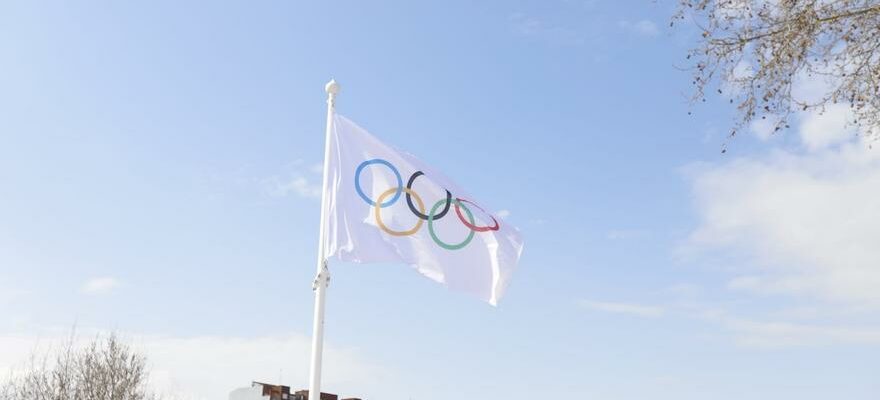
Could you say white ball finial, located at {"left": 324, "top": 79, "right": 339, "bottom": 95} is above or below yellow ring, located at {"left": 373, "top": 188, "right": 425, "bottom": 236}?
above

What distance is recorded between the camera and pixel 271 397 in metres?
27.6

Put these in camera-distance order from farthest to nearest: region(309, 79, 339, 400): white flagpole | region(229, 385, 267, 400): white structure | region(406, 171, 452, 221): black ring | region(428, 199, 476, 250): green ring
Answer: region(229, 385, 267, 400): white structure → region(406, 171, 452, 221): black ring → region(428, 199, 476, 250): green ring → region(309, 79, 339, 400): white flagpole

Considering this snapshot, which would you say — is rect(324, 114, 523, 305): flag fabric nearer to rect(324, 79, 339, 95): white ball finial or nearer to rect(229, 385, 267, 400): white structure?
A: rect(324, 79, 339, 95): white ball finial

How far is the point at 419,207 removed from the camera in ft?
41.7

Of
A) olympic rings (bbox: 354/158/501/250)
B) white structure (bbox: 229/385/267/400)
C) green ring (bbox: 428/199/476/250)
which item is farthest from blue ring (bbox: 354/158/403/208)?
white structure (bbox: 229/385/267/400)

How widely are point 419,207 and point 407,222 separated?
36 centimetres

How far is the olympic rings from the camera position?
40.9ft

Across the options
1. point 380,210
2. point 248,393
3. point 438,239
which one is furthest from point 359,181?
point 248,393

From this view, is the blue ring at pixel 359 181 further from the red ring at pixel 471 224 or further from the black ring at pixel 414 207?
the red ring at pixel 471 224

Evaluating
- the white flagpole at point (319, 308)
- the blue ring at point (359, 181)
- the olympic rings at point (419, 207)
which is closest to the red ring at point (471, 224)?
the olympic rings at point (419, 207)

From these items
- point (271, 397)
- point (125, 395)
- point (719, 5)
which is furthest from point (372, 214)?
point (125, 395)

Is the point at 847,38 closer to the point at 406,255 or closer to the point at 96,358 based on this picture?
the point at 406,255

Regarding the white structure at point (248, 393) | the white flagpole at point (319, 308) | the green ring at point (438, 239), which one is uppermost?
the white structure at point (248, 393)

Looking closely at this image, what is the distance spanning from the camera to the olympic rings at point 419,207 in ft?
40.9
